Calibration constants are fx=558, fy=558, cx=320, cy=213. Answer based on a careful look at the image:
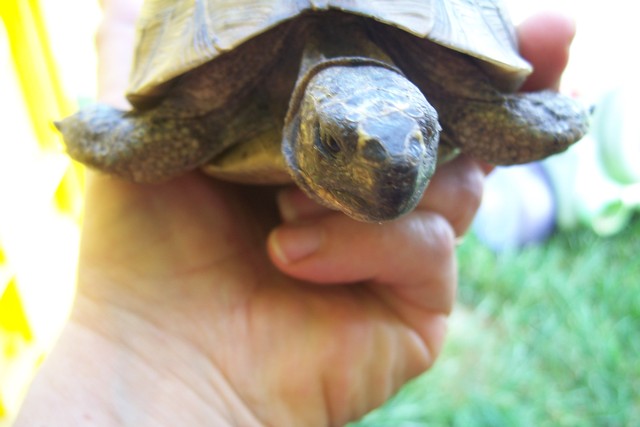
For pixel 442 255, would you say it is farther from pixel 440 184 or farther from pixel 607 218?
pixel 607 218

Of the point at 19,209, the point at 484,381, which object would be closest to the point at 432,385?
the point at 484,381

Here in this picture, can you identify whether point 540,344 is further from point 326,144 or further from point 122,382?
point 326,144

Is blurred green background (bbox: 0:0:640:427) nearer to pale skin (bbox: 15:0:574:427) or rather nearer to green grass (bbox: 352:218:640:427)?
green grass (bbox: 352:218:640:427)

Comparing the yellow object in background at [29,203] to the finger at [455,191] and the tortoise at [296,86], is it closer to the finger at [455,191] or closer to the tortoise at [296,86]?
the tortoise at [296,86]

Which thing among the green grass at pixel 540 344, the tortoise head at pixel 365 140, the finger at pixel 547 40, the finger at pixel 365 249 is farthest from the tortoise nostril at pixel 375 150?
the green grass at pixel 540 344

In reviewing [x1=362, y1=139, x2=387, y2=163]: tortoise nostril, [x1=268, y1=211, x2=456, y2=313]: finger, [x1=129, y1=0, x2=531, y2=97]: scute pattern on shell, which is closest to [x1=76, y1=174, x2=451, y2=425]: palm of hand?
[x1=268, y1=211, x2=456, y2=313]: finger
